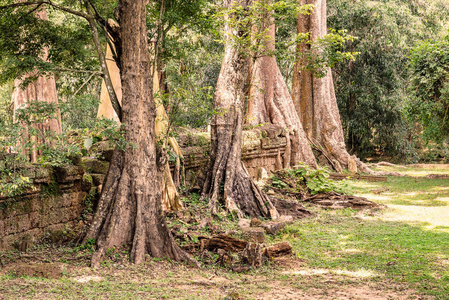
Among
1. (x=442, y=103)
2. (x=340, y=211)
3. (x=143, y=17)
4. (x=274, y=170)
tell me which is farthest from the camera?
(x=442, y=103)

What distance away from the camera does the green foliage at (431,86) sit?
1204 centimetres

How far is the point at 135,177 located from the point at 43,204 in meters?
1.21

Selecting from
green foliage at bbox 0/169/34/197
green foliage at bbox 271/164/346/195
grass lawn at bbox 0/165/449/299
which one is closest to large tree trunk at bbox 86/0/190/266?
grass lawn at bbox 0/165/449/299

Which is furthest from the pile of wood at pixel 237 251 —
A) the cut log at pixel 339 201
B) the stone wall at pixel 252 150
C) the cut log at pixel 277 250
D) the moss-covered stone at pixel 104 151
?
the cut log at pixel 339 201

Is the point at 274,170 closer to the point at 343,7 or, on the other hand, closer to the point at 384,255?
the point at 384,255

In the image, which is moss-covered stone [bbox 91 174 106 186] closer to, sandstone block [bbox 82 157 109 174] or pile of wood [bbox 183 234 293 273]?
sandstone block [bbox 82 157 109 174]

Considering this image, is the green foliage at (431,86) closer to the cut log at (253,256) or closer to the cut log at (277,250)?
the cut log at (277,250)

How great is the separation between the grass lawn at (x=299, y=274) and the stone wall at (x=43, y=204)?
0.95 ft

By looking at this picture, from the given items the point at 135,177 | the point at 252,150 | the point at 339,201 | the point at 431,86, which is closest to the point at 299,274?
the point at 135,177

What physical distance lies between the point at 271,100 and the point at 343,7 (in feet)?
29.5

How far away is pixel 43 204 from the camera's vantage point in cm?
551

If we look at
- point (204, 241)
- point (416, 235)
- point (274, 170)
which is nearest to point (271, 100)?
point (274, 170)

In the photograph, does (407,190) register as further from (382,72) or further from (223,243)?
(382,72)

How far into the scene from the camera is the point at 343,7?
1925cm
